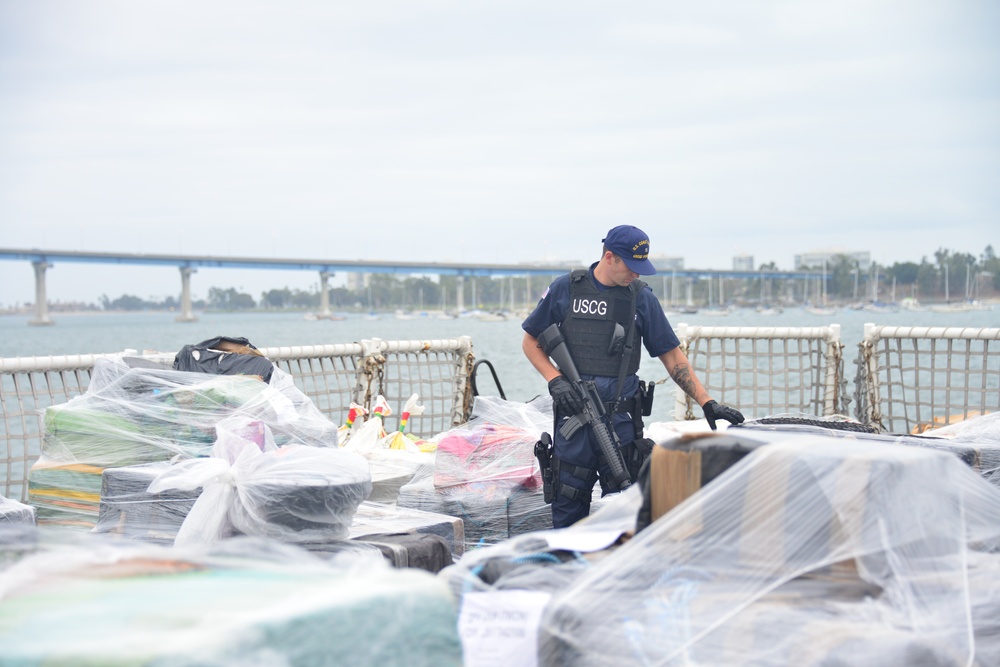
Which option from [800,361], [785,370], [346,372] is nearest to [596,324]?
[346,372]

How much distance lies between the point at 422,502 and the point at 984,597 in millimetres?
2863

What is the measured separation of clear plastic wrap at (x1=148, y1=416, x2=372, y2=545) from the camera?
2879 millimetres

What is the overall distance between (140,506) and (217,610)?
200 centimetres

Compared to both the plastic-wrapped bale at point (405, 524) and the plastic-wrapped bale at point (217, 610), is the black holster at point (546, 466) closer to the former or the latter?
the plastic-wrapped bale at point (405, 524)

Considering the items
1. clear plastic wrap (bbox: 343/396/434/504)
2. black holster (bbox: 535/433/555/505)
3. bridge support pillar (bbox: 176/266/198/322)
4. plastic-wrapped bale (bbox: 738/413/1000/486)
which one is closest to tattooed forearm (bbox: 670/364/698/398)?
plastic-wrapped bale (bbox: 738/413/1000/486)

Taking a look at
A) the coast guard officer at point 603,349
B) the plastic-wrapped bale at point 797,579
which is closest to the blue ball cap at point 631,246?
the coast guard officer at point 603,349

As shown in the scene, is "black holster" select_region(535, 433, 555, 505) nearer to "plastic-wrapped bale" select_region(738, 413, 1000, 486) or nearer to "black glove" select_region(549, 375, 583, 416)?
"black glove" select_region(549, 375, 583, 416)

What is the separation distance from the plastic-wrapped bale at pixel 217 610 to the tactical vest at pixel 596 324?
7.76 feet

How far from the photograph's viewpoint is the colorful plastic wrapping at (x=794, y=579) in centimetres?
188

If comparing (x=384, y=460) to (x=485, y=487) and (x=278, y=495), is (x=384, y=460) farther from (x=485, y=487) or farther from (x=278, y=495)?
(x=278, y=495)

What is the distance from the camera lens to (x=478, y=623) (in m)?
2.06

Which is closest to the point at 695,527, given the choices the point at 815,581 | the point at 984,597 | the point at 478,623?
the point at 815,581

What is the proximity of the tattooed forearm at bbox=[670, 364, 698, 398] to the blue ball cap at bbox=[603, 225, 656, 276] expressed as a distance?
1.72 ft

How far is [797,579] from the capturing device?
6.54 ft
